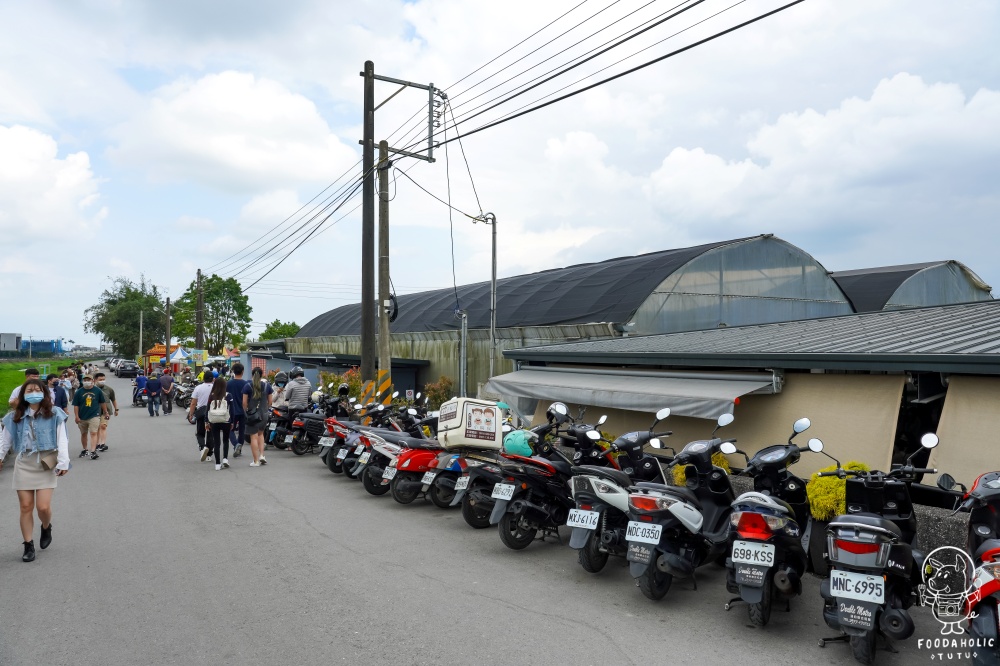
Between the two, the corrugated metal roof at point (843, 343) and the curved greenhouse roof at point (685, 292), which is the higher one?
the curved greenhouse roof at point (685, 292)

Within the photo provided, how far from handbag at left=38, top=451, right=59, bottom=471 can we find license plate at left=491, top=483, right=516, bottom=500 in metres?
4.44

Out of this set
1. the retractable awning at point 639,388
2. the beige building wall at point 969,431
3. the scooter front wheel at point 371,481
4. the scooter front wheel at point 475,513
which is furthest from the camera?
the scooter front wheel at point 371,481

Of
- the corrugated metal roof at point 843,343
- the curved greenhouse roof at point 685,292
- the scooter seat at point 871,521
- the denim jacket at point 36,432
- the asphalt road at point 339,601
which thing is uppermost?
the curved greenhouse roof at point 685,292

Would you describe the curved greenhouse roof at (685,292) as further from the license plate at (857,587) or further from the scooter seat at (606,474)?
the license plate at (857,587)

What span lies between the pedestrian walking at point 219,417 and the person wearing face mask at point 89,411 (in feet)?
8.95

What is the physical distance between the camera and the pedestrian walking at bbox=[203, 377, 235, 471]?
12.5 m

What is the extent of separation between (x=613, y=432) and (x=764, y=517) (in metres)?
6.43

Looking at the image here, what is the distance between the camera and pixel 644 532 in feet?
18.7

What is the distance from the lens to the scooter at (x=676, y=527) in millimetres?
5730

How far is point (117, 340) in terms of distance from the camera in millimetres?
94750

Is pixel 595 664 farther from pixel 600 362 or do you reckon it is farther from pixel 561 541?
pixel 600 362

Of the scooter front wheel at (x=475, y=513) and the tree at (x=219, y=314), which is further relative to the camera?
the tree at (x=219, y=314)

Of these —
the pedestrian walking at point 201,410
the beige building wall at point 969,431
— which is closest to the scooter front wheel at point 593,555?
the beige building wall at point 969,431

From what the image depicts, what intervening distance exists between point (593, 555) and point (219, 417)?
27.5ft
